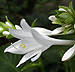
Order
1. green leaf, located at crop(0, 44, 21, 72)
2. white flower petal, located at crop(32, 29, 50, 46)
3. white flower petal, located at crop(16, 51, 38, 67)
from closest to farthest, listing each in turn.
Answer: white flower petal, located at crop(32, 29, 50, 46) < white flower petal, located at crop(16, 51, 38, 67) < green leaf, located at crop(0, 44, 21, 72)

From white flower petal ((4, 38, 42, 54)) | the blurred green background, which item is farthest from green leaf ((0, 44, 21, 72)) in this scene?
white flower petal ((4, 38, 42, 54))

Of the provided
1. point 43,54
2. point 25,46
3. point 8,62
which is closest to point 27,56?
point 25,46

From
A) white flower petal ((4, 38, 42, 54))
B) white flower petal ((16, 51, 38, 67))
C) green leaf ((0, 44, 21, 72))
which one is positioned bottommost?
green leaf ((0, 44, 21, 72))

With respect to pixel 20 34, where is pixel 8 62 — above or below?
below

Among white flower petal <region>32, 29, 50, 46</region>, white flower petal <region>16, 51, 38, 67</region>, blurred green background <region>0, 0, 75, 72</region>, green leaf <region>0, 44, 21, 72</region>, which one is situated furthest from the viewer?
green leaf <region>0, 44, 21, 72</region>

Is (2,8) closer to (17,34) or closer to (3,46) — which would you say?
(3,46)

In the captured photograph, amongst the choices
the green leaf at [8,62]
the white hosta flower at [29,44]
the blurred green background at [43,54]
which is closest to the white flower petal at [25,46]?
the white hosta flower at [29,44]

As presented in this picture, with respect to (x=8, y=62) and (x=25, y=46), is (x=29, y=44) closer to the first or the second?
(x=25, y=46)

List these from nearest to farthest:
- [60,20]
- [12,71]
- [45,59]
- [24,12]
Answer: [60,20]
[12,71]
[45,59]
[24,12]

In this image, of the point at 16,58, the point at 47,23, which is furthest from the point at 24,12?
the point at 16,58

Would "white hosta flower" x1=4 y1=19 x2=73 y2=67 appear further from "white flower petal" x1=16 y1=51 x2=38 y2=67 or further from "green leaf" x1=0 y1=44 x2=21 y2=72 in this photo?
"green leaf" x1=0 y1=44 x2=21 y2=72

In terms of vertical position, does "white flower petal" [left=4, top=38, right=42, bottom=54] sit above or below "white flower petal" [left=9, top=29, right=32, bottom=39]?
below
